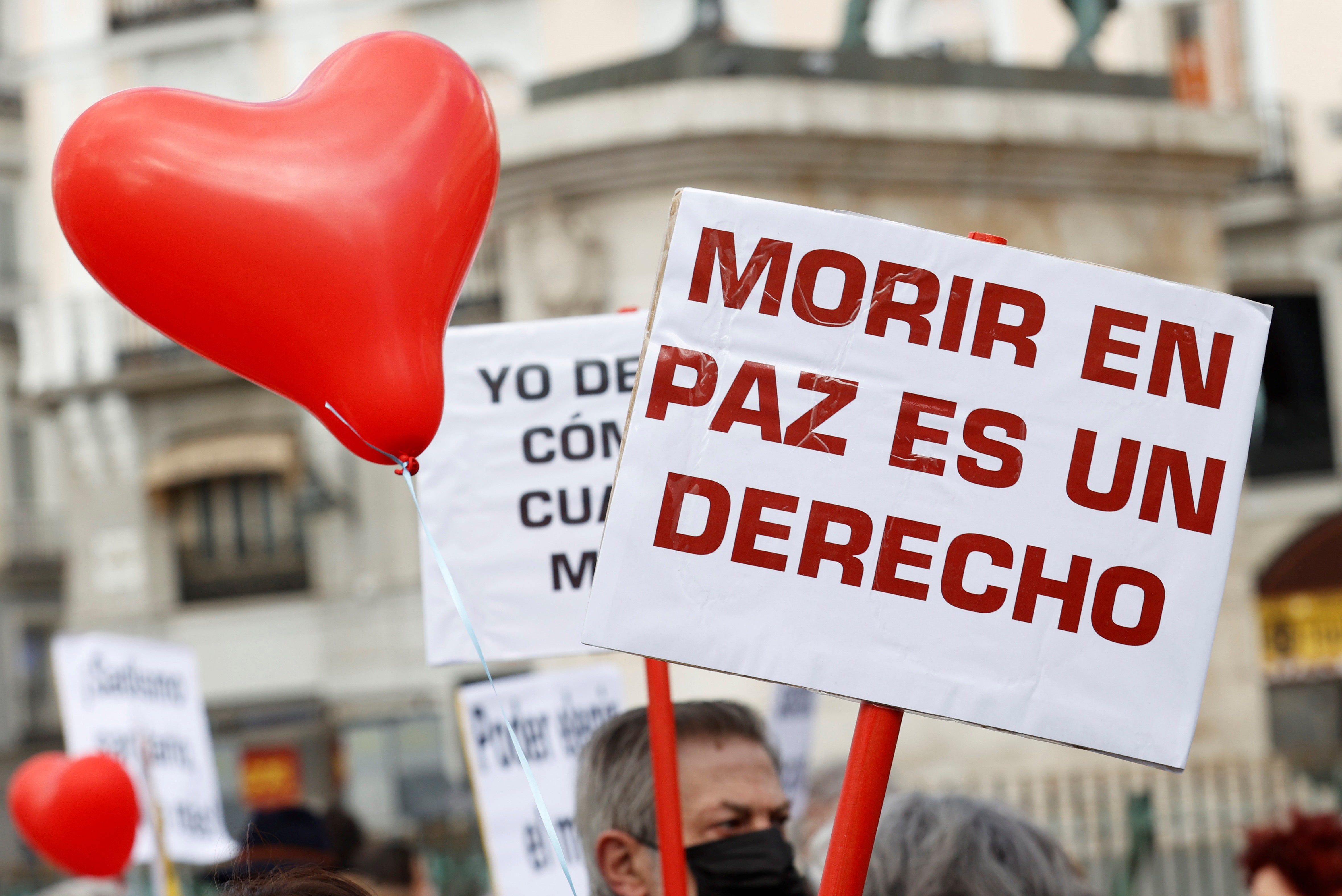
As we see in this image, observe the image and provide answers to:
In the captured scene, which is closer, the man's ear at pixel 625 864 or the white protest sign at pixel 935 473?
the white protest sign at pixel 935 473

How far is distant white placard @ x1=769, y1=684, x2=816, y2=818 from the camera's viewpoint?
5172 mm

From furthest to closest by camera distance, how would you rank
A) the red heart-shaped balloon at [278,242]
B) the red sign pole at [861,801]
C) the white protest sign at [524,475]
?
the white protest sign at [524,475], the red heart-shaped balloon at [278,242], the red sign pole at [861,801]

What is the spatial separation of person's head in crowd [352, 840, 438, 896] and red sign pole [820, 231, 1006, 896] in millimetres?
2527

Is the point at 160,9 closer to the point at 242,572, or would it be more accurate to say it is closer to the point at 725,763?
the point at 242,572

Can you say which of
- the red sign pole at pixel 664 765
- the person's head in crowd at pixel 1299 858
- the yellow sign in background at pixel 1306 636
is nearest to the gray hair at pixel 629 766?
the red sign pole at pixel 664 765

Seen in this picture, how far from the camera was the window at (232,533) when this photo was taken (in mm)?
20828

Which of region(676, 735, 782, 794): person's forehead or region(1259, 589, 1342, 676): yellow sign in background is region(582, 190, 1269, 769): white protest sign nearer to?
region(676, 735, 782, 794): person's forehead

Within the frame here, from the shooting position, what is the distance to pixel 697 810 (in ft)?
8.72

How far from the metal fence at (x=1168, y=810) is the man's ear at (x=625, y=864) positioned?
423cm

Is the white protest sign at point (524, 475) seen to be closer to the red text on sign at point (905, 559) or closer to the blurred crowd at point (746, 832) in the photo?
the blurred crowd at point (746, 832)

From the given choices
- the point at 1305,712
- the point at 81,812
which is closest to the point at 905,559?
the point at 81,812

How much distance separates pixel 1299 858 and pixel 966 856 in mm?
1367

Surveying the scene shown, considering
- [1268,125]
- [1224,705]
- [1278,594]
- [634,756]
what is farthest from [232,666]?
[634,756]

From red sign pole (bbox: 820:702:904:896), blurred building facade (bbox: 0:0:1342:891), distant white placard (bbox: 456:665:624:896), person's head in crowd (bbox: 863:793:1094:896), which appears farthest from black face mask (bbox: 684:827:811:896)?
blurred building facade (bbox: 0:0:1342:891)
